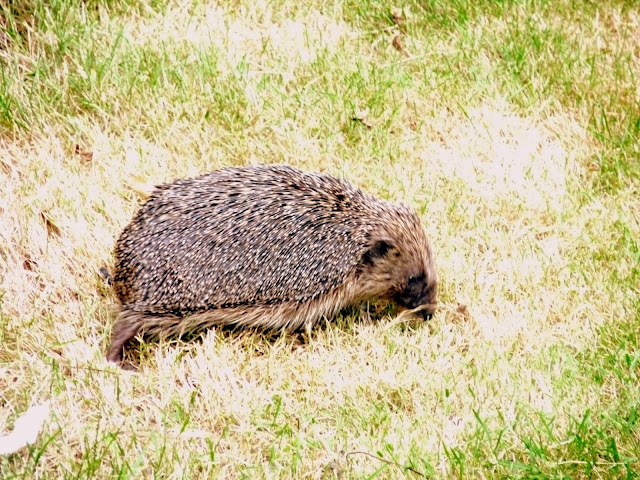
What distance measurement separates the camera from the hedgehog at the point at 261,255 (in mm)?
4094

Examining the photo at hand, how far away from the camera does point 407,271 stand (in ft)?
14.9

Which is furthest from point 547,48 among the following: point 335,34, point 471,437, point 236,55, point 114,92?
point 471,437

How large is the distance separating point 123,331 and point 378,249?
1406mm

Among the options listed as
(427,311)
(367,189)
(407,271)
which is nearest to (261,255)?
(407,271)

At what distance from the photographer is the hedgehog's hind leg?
4.08 m

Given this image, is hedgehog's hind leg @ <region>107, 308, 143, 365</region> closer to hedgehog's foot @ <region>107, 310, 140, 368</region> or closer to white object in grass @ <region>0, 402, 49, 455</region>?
hedgehog's foot @ <region>107, 310, 140, 368</region>

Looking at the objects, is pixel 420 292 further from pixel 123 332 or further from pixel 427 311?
pixel 123 332

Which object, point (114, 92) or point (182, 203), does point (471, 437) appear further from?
point (114, 92)

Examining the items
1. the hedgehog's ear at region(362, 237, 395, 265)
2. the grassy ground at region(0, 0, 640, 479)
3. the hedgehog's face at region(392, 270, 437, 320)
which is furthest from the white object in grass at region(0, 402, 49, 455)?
the hedgehog's face at region(392, 270, 437, 320)

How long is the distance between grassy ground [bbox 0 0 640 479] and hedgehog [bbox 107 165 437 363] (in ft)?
0.50

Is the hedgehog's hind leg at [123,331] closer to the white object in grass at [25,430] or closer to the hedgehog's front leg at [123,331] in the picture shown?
the hedgehog's front leg at [123,331]

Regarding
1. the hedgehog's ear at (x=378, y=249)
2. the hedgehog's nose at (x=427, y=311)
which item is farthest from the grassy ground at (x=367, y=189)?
the hedgehog's ear at (x=378, y=249)

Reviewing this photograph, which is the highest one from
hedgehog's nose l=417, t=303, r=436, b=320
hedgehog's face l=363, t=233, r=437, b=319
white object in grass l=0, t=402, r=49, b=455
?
hedgehog's face l=363, t=233, r=437, b=319

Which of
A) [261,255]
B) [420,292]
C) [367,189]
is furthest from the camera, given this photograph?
[367,189]
